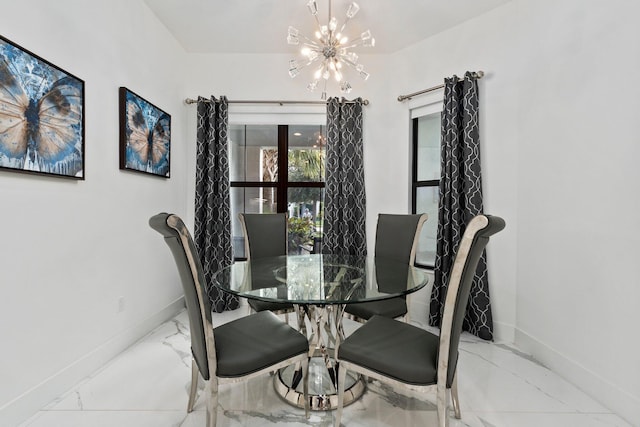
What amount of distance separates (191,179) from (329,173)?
1.53 metres

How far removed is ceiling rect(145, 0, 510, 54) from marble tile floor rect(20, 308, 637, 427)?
9.24 feet

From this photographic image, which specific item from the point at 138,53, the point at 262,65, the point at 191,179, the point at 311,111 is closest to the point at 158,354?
the point at 191,179

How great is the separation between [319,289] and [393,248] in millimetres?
1052

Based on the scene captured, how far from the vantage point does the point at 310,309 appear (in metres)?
1.88

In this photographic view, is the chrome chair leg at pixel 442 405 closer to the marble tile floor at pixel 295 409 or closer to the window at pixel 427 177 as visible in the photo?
the marble tile floor at pixel 295 409

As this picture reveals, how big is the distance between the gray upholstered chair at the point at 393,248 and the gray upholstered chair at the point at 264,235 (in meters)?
0.75

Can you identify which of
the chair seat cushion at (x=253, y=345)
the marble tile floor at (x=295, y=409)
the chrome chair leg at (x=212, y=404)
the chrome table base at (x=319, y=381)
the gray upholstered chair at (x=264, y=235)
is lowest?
the marble tile floor at (x=295, y=409)

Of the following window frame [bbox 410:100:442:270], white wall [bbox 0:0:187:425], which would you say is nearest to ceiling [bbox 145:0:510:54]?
white wall [bbox 0:0:187:425]

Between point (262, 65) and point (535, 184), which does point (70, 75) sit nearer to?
point (262, 65)

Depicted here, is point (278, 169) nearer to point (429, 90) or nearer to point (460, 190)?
point (429, 90)

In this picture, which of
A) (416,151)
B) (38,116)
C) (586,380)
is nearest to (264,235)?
(38,116)

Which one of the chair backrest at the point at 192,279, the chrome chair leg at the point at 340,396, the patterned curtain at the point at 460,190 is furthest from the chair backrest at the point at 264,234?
the patterned curtain at the point at 460,190

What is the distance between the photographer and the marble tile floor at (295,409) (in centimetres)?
155

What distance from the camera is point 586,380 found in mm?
1830
